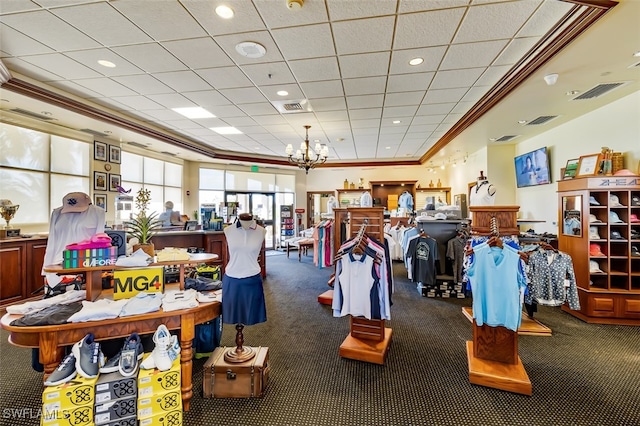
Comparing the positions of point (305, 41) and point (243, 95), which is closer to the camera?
point (305, 41)

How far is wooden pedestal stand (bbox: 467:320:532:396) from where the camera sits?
8.03ft

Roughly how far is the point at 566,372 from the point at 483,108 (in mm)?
3914

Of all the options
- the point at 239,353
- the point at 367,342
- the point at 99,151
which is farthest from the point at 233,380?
the point at 99,151

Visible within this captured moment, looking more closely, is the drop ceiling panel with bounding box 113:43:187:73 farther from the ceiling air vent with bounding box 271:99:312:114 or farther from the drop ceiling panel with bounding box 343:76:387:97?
the drop ceiling panel with bounding box 343:76:387:97

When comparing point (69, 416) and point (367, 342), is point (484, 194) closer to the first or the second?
point (367, 342)

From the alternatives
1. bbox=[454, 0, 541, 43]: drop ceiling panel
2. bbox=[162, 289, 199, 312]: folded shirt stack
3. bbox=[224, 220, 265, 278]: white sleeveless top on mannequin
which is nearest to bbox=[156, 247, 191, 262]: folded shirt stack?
bbox=[162, 289, 199, 312]: folded shirt stack

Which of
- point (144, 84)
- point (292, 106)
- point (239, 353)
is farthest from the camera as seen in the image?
point (292, 106)

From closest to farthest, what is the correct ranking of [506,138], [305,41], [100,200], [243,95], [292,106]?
1. [305,41]
2. [243,95]
3. [292,106]
4. [506,138]
5. [100,200]

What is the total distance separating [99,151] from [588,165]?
9.27 metres

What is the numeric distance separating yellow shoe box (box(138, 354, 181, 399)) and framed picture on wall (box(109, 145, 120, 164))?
6.52 metres

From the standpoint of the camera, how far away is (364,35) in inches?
118

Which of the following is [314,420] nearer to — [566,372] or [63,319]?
[63,319]

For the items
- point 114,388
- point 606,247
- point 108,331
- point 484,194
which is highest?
point 484,194

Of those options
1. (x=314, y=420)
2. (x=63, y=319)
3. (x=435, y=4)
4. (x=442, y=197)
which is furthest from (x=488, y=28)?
(x=442, y=197)
